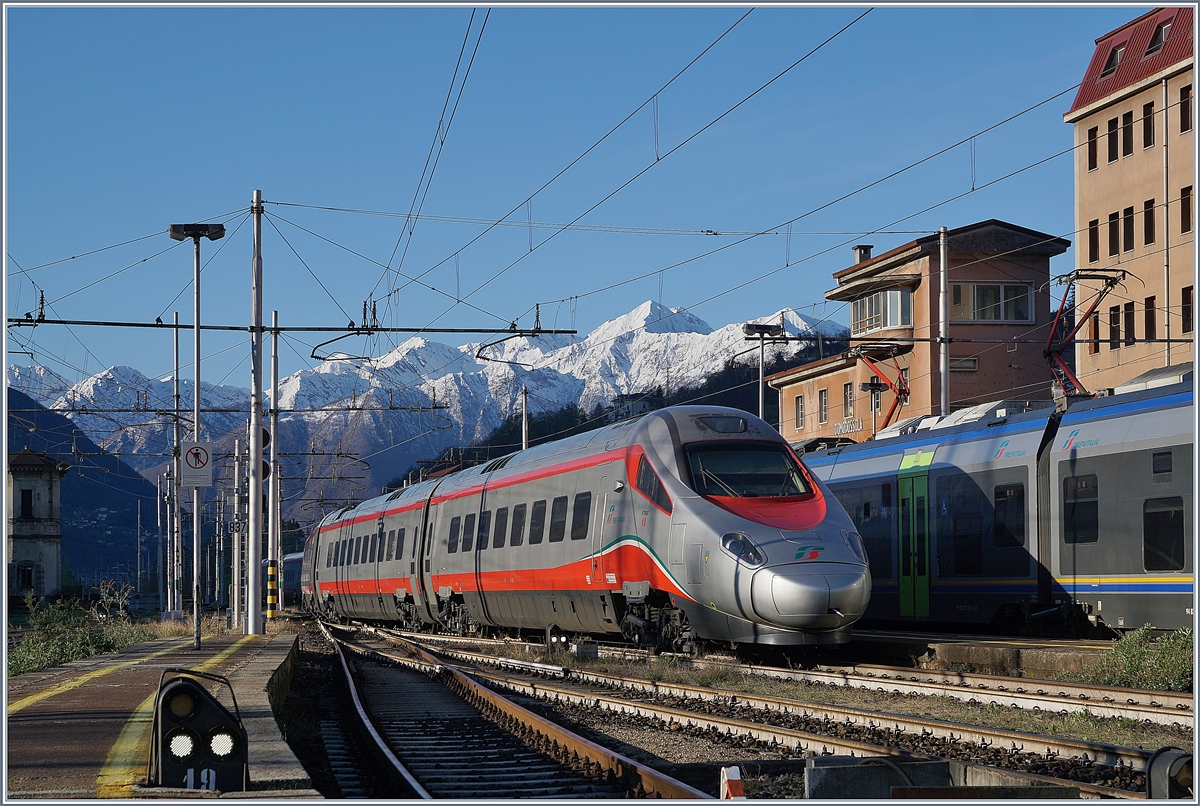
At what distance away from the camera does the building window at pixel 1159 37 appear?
45.9 meters

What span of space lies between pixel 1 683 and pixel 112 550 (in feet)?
635

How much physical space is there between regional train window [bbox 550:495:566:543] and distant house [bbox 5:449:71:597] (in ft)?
175

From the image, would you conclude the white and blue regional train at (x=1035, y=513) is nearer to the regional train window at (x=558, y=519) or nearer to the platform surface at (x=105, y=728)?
the regional train window at (x=558, y=519)

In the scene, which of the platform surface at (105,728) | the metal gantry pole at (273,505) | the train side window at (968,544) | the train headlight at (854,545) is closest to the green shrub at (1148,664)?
the train headlight at (854,545)

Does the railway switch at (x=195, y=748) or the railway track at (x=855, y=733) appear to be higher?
the railway switch at (x=195, y=748)

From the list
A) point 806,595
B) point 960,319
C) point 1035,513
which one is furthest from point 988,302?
point 806,595

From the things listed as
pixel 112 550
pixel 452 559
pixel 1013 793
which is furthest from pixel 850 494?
pixel 112 550

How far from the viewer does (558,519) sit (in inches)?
829

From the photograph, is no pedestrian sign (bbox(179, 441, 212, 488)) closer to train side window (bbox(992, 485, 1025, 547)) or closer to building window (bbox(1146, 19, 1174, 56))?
train side window (bbox(992, 485, 1025, 547))

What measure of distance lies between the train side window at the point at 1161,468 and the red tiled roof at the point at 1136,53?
96.2ft

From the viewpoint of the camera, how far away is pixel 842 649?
20438mm

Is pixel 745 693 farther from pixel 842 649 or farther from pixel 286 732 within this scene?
pixel 842 649

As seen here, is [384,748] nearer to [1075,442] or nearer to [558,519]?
[558,519]

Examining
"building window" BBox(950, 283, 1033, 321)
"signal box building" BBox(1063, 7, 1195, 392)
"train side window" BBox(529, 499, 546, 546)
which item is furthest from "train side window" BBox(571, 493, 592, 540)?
"building window" BBox(950, 283, 1033, 321)
